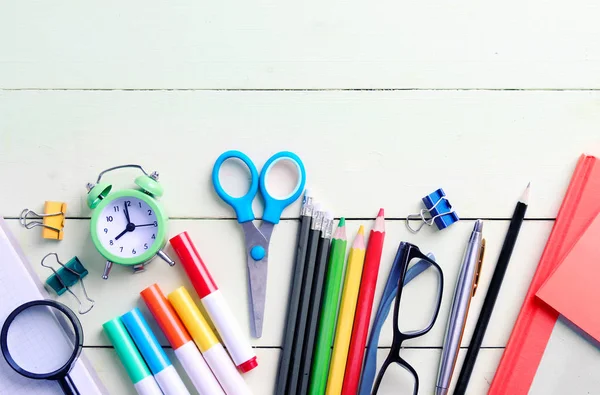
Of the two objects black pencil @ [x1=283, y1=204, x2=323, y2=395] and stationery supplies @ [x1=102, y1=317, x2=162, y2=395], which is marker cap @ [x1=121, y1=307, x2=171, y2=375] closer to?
stationery supplies @ [x1=102, y1=317, x2=162, y2=395]

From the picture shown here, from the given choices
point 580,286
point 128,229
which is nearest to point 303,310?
point 128,229

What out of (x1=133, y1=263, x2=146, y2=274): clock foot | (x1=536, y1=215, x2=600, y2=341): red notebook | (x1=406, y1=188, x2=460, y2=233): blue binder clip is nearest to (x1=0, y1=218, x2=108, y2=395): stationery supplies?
(x1=133, y1=263, x2=146, y2=274): clock foot

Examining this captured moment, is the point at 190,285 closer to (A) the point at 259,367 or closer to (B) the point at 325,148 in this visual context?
(A) the point at 259,367

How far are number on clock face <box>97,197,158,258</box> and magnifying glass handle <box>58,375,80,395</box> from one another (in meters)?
0.15

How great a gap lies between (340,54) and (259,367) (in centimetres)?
39

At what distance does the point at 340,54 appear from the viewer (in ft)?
2.51

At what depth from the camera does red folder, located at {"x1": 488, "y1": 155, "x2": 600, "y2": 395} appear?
2.46ft

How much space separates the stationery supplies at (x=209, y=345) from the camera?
715 millimetres

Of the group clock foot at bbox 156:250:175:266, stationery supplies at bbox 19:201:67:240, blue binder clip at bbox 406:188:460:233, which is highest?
blue binder clip at bbox 406:188:460:233

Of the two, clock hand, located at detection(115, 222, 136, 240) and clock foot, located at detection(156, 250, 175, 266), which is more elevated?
clock hand, located at detection(115, 222, 136, 240)

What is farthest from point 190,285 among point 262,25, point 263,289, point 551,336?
point 551,336

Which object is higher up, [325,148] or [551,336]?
[325,148]

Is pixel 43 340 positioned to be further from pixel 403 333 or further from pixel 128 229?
pixel 403 333

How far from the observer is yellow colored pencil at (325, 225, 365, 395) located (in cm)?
73
